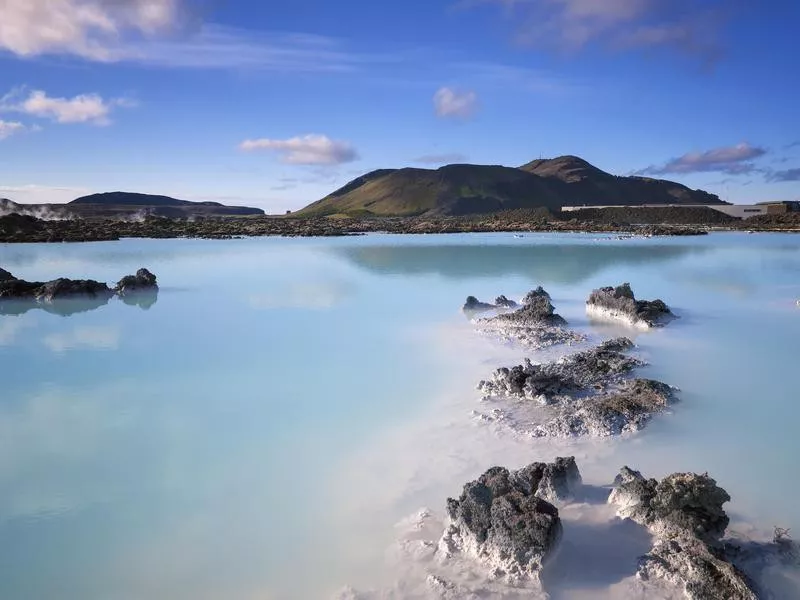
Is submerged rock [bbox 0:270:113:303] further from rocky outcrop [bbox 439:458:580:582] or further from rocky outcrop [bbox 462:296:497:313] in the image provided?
rocky outcrop [bbox 439:458:580:582]

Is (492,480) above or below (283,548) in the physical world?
above

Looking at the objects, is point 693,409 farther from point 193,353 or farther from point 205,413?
point 193,353

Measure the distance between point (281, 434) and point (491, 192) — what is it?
496 ft

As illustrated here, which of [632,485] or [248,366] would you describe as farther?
[248,366]

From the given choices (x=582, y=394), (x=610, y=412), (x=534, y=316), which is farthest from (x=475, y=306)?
(x=610, y=412)

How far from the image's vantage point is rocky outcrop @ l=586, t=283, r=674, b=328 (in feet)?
37.1

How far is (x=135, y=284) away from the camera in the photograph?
1605 centimetres

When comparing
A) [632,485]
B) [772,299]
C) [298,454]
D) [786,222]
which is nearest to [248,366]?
[298,454]

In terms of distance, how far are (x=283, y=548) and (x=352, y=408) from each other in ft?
9.14

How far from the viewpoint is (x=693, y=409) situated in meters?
6.56

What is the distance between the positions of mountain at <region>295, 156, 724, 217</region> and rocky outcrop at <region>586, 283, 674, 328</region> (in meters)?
122

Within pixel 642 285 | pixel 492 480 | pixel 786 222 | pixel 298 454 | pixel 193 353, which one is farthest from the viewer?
pixel 786 222

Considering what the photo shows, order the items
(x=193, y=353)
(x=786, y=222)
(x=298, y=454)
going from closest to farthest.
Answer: (x=298, y=454) < (x=193, y=353) < (x=786, y=222)

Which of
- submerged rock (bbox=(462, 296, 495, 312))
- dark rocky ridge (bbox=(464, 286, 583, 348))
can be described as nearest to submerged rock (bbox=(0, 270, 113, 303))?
submerged rock (bbox=(462, 296, 495, 312))
